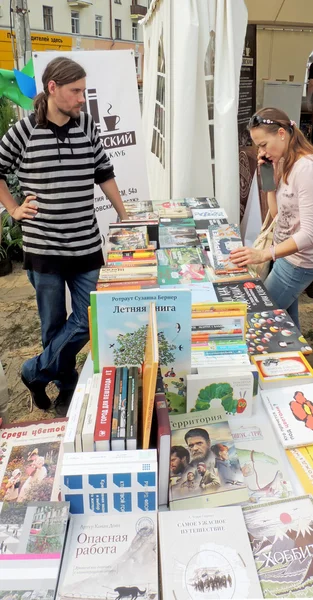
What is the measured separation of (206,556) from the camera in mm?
992

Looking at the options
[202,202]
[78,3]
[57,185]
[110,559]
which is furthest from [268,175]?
[78,3]

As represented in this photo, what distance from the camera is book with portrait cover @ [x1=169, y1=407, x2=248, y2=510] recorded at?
45.3 inches

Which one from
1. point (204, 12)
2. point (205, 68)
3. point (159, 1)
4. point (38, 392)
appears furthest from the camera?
point (159, 1)

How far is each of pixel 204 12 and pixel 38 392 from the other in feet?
8.11

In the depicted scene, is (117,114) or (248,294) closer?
(248,294)

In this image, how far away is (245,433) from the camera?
1.40 metres

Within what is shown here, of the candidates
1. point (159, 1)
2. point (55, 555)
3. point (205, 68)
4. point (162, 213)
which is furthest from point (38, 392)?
point (159, 1)

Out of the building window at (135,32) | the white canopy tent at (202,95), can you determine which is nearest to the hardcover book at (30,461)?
the white canopy tent at (202,95)

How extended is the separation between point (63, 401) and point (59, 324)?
1.69 feet

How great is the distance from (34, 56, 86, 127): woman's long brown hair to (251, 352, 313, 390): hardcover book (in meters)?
1.45

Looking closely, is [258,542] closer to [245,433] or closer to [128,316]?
[245,433]

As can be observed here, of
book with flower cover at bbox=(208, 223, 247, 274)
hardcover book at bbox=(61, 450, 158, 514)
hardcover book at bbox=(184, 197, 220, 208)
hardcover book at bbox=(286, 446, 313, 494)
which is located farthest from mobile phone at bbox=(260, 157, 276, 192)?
hardcover book at bbox=(61, 450, 158, 514)

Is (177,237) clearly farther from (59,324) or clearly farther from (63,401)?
(63,401)

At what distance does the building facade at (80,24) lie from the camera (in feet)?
46.8
